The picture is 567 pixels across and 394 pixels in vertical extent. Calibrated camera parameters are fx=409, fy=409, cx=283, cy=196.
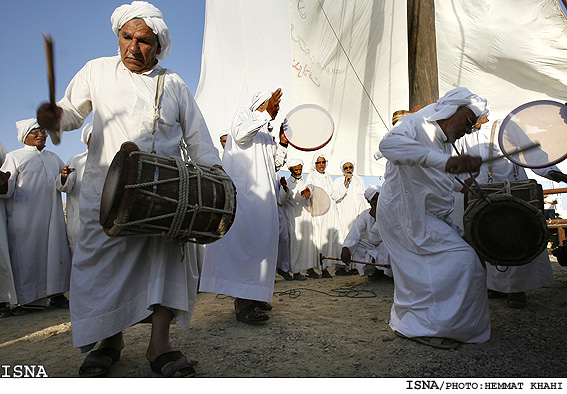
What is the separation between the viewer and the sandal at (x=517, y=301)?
324cm

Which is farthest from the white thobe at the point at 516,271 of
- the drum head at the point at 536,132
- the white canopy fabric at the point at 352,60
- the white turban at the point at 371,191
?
the white canopy fabric at the point at 352,60

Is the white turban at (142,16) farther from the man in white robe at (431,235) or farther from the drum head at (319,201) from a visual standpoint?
the drum head at (319,201)

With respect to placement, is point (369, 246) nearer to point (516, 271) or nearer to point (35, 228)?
point (516, 271)

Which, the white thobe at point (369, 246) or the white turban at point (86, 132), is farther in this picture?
the white turban at point (86, 132)

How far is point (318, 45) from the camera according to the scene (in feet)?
31.9

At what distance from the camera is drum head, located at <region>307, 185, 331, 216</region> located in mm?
6797

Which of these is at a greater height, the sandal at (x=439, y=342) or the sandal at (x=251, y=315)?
the sandal at (x=439, y=342)

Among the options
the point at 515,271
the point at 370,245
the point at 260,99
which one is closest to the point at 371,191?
the point at 370,245

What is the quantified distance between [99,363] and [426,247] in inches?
76.7

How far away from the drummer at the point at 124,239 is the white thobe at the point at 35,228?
271 cm

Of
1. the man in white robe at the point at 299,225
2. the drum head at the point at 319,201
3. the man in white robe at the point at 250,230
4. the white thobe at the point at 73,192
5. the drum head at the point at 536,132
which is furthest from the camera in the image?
the drum head at the point at 319,201

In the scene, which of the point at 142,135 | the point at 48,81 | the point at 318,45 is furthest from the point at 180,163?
the point at 318,45

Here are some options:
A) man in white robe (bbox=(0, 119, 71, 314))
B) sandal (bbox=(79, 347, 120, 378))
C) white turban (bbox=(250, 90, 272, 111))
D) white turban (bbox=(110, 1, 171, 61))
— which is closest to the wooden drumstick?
Answer: white turban (bbox=(110, 1, 171, 61))

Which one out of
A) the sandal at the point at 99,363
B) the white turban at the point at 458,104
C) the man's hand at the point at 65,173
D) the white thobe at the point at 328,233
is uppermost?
the white turban at the point at 458,104
